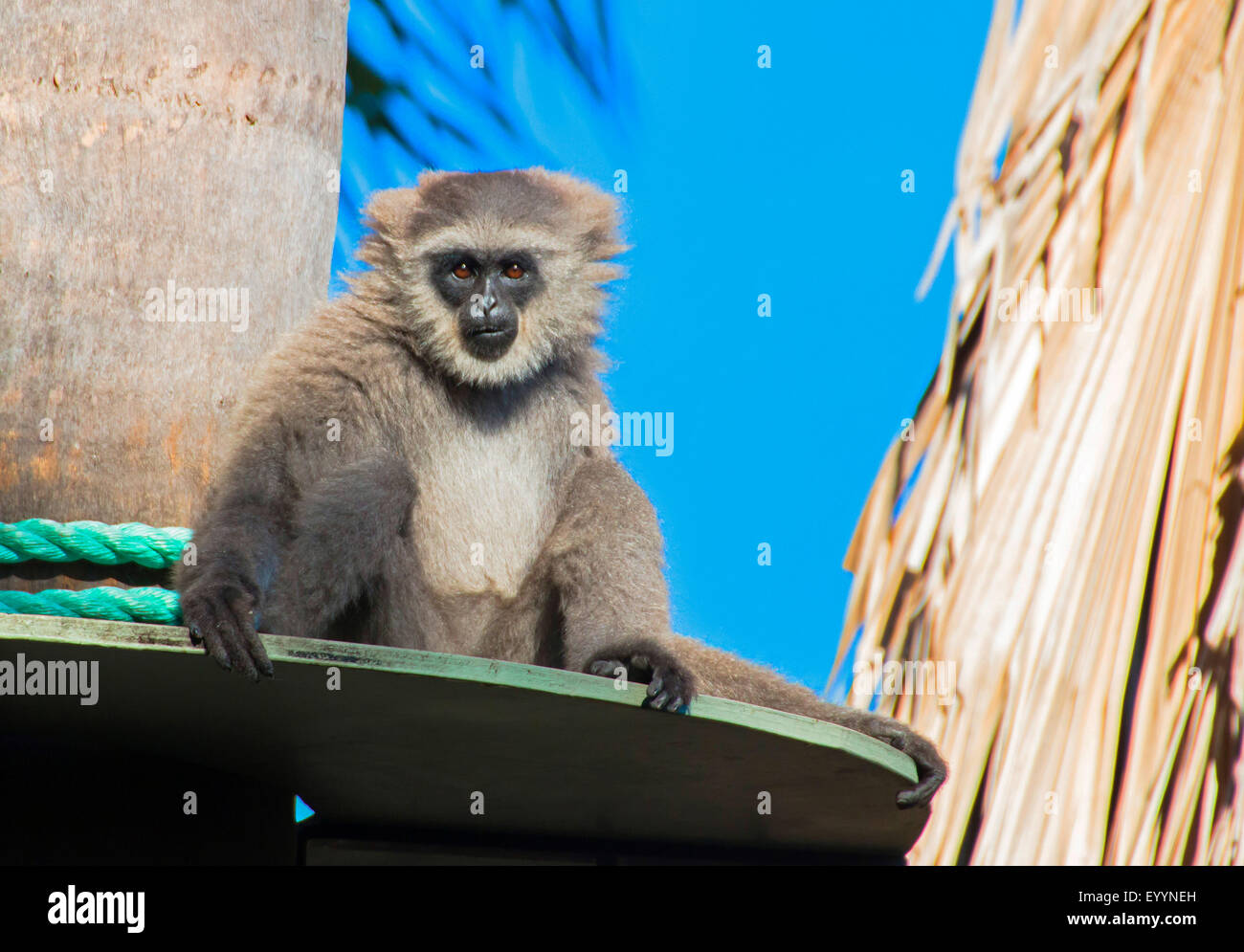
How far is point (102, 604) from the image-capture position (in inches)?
148

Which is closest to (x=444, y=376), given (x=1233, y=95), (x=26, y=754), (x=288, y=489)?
(x=288, y=489)

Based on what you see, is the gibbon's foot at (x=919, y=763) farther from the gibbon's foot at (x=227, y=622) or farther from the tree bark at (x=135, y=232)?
the tree bark at (x=135, y=232)

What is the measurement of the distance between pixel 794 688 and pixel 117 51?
3.20 metres

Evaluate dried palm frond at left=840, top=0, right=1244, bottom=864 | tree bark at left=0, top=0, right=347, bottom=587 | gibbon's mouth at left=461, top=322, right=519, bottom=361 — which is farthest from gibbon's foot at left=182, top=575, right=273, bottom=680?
dried palm frond at left=840, top=0, right=1244, bottom=864

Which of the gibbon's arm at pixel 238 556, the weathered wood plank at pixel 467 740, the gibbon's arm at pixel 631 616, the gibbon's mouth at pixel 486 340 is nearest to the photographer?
the weathered wood plank at pixel 467 740

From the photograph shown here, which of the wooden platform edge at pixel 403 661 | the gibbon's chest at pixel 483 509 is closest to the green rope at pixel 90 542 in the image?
the gibbon's chest at pixel 483 509

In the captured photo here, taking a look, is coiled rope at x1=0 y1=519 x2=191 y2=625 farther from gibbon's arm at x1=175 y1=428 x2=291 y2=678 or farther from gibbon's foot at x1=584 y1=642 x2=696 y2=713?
gibbon's foot at x1=584 y1=642 x2=696 y2=713

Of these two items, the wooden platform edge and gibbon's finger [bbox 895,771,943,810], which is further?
gibbon's finger [bbox 895,771,943,810]

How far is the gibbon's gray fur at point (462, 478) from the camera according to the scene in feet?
13.7

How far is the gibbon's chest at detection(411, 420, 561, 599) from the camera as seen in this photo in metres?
4.98

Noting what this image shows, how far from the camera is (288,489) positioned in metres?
4.46

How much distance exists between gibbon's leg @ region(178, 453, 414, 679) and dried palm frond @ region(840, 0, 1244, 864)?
210 cm

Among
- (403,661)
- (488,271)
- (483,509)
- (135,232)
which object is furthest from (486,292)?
(403,661)

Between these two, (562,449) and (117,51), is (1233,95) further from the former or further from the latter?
(117,51)
